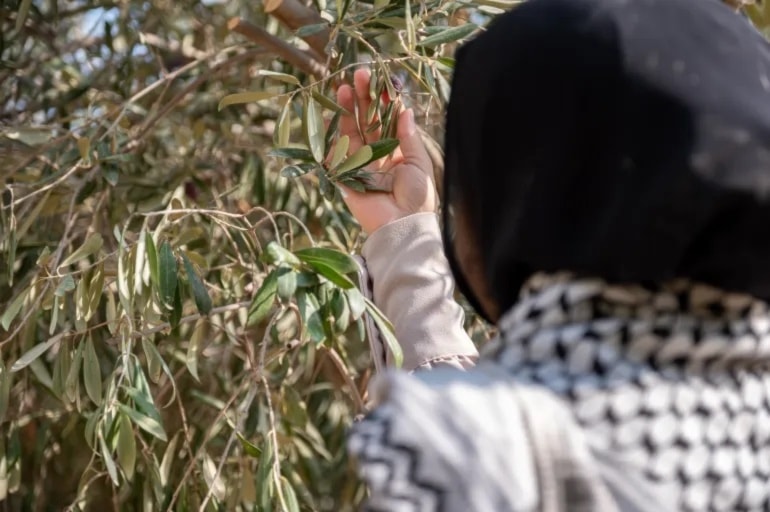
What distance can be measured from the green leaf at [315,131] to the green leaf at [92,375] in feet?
1.33

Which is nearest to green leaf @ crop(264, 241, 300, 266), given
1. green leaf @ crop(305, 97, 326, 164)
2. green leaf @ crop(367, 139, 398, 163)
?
green leaf @ crop(367, 139, 398, 163)

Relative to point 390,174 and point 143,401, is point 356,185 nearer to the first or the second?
point 390,174

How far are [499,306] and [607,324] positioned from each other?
110 millimetres

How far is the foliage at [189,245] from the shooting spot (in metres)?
1.44

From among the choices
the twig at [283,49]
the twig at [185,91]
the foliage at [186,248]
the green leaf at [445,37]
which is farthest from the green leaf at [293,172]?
the twig at [185,91]

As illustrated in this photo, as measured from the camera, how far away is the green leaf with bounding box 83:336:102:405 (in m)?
1.51

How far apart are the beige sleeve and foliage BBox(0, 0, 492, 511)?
52 millimetres

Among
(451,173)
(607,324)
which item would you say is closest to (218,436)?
(451,173)

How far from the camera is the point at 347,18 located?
1.63 m

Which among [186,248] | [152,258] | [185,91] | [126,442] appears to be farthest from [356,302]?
[185,91]

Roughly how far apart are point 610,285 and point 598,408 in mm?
79

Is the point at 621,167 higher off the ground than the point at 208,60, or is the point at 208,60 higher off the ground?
the point at 621,167

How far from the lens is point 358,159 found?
A: 1.34m

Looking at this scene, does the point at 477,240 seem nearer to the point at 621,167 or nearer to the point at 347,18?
the point at 621,167
